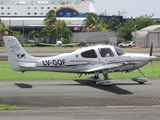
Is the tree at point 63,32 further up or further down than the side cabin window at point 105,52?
further down

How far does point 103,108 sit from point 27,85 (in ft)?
22.9

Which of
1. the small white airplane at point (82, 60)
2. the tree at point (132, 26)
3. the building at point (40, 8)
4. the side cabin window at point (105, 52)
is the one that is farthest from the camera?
the building at point (40, 8)

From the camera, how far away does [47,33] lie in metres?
111

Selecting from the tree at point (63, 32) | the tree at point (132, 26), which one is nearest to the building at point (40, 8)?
the tree at point (132, 26)

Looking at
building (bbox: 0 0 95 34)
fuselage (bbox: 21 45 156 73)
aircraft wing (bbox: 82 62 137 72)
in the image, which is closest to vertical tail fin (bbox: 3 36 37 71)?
fuselage (bbox: 21 45 156 73)

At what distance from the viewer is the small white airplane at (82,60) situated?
22.8 meters

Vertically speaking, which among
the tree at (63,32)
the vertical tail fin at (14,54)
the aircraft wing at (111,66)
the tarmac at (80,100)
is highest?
the vertical tail fin at (14,54)

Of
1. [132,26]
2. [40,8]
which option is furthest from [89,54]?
[40,8]

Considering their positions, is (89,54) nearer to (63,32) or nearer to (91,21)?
(63,32)

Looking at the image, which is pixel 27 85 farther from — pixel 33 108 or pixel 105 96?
pixel 33 108

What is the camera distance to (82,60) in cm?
2325

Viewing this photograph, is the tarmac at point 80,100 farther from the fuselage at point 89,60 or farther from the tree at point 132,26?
the tree at point 132,26

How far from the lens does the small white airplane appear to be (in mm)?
22766

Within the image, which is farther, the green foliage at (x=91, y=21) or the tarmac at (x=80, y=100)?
the green foliage at (x=91, y=21)
